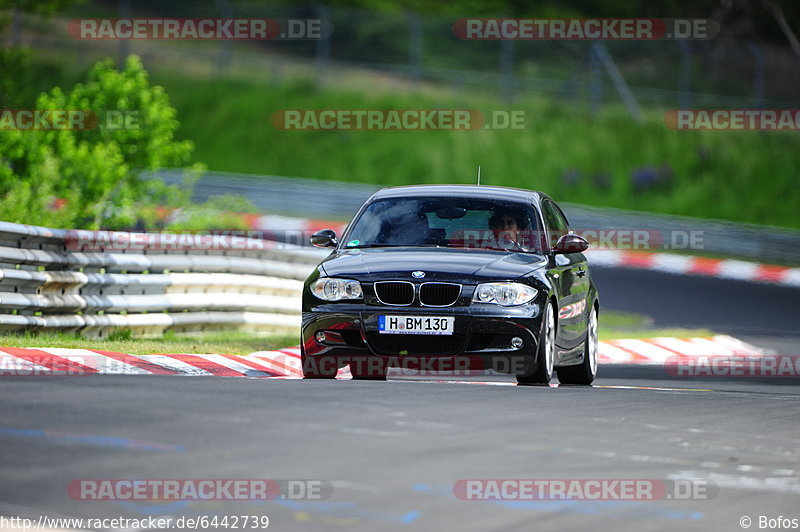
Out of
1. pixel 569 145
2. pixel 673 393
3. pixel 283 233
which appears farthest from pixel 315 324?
pixel 569 145

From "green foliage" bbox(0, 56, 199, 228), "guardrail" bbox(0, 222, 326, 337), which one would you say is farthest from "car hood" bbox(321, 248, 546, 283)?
"green foliage" bbox(0, 56, 199, 228)

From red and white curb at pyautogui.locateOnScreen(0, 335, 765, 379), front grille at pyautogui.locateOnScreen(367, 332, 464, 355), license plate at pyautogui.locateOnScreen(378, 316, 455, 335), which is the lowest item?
red and white curb at pyautogui.locateOnScreen(0, 335, 765, 379)

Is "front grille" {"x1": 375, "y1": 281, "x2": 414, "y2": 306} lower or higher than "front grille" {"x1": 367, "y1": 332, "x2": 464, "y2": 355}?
higher

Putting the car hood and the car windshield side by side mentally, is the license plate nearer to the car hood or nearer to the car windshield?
the car hood

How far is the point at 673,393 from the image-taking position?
1145cm

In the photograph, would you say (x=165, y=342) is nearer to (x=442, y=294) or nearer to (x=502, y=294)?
(x=442, y=294)

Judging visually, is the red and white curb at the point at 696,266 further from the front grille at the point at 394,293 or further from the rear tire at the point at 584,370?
the front grille at the point at 394,293

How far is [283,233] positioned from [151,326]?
48.2 ft

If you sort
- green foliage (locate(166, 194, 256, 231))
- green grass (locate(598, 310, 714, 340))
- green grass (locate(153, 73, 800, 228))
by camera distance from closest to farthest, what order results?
green grass (locate(598, 310, 714, 340))
green foliage (locate(166, 194, 256, 231))
green grass (locate(153, 73, 800, 228))

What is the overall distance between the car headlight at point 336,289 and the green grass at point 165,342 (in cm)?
194

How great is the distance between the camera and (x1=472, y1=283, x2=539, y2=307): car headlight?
11453 millimetres

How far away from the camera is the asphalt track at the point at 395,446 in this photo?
627 centimetres

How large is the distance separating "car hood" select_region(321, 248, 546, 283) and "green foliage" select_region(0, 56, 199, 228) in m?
7.45

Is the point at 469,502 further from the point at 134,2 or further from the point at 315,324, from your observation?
the point at 134,2
